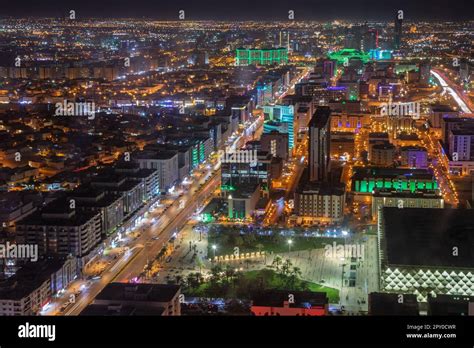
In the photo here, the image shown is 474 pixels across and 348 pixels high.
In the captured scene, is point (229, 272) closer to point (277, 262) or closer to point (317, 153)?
point (277, 262)

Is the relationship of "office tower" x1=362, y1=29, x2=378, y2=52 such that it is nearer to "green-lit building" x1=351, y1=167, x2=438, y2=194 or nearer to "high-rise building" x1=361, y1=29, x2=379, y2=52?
"high-rise building" x1=361, y1=29, x2=379, y2=52

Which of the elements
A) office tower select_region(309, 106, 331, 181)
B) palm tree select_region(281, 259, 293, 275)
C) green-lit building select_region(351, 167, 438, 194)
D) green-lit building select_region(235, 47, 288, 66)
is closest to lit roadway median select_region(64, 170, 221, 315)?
palm tree select_region(281, 259, 293, 275)

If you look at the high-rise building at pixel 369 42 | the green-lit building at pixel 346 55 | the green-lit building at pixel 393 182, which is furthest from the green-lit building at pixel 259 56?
the green-lit building at pixel 393 182

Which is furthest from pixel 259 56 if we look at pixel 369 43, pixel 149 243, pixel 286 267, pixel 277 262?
pixel 286 267

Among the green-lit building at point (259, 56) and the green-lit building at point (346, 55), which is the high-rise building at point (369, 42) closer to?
the green-lit building at point (346, 55)

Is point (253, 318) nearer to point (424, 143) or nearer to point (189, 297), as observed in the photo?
point (189, 297)

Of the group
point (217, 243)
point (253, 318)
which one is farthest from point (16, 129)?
point (253, 318)
